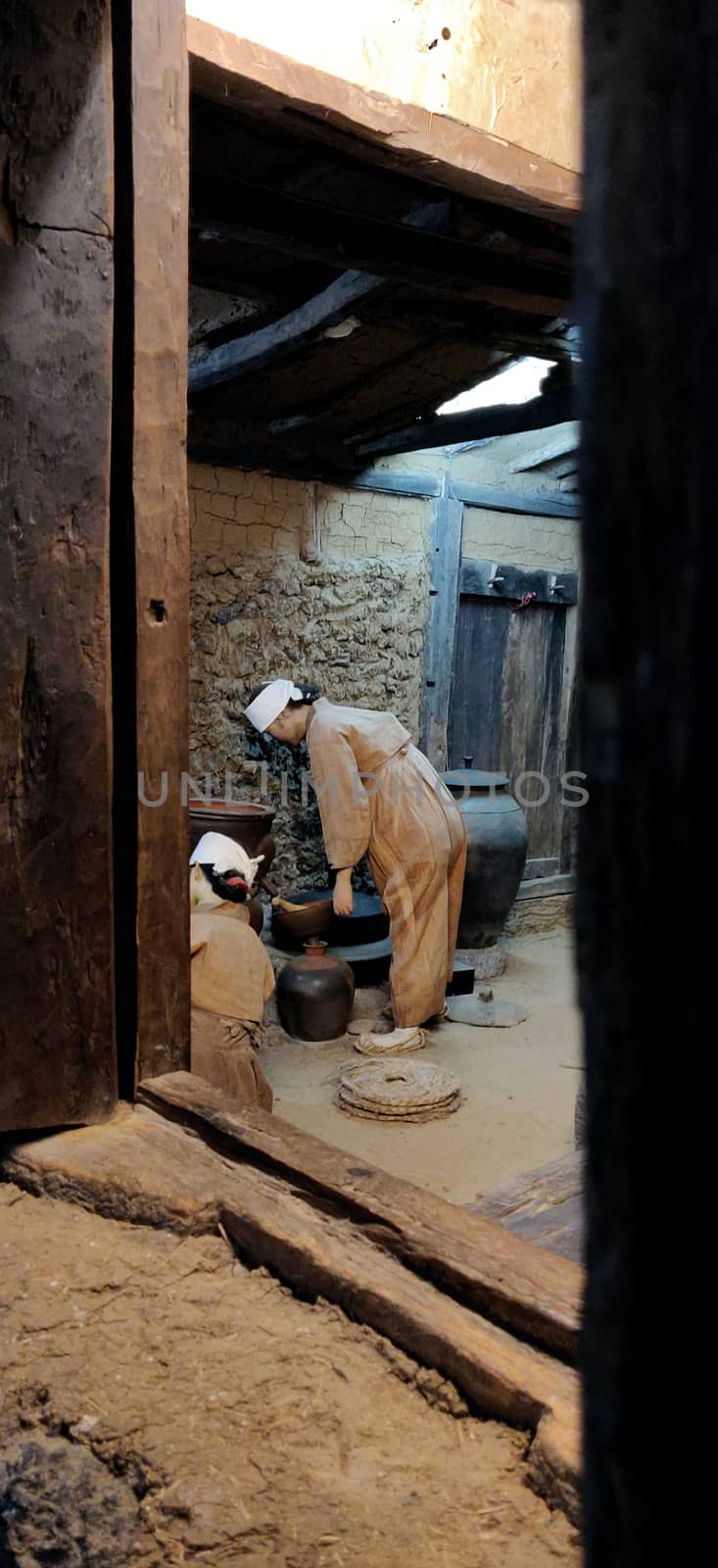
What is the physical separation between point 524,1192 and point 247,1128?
78 cm

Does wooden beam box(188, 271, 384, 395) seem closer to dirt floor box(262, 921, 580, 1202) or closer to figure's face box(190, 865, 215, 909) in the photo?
figure's face box(190, 865, 215, 909)

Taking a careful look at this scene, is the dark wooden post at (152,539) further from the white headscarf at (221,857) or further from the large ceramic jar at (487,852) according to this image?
the large ceramic jar at (487,852)

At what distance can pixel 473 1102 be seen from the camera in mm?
4113

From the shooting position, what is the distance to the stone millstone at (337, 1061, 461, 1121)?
3.89 meters

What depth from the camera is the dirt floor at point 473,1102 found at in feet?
11.7

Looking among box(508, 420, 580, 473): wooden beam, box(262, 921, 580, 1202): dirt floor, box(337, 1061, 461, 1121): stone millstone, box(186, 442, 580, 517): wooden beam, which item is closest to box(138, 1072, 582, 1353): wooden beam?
box(262, 921, 580, 1202): dirt floor

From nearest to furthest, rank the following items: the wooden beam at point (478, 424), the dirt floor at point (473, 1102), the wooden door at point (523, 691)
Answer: the dirt floor at point (473, 1102) → the wooden beam at point (478, 424) → the wooden door at point (523, 691)

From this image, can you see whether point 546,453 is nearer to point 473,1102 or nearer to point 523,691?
point 523,691

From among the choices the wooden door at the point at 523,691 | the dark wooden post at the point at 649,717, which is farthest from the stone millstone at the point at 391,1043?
the dark wooden post at the point at 649,717

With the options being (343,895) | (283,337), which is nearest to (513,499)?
(283,337)

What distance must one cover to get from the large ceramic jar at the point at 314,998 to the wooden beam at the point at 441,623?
2.04 meters

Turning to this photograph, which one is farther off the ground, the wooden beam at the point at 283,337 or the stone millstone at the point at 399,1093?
the wooden beam at the point at 283,337

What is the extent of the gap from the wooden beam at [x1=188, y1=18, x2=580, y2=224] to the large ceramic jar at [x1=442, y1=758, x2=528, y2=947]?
3680 millimetres

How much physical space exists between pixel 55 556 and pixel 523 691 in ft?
18.3
